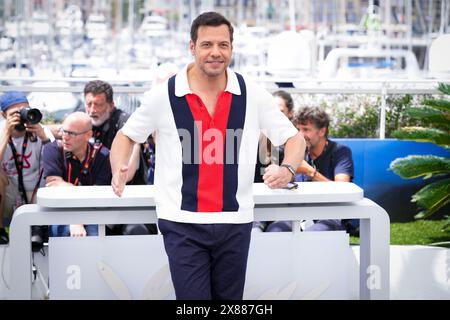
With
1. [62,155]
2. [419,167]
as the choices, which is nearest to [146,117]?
[62,155]

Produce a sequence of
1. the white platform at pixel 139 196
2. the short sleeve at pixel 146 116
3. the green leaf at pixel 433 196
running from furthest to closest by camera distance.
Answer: the green leaf at pixel 433 196, the white platform at pixel 139 196, the short sleeve at pixel 146 116

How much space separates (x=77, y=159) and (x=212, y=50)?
7.52ft

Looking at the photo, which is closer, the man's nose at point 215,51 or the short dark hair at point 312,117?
the man's nose at point 215,51

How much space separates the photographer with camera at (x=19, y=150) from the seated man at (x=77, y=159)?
14.1 inches

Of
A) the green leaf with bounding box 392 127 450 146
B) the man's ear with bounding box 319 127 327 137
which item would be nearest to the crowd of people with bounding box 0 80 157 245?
the man's ear with bounding box 319 127 327 137

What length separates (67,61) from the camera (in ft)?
52.6

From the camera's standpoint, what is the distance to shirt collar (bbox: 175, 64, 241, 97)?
10.9ft

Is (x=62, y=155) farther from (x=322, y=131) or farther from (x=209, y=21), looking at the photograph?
(x=209, y=21)

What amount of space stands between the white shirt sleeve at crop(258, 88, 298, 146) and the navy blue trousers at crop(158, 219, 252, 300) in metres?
0.44

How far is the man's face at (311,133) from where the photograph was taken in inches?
231

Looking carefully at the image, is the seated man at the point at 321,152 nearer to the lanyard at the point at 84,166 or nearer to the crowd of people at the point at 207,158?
the lanyard at the point at 84,166

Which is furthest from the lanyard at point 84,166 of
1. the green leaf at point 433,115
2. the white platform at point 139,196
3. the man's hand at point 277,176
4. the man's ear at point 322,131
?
the green leaf at point 433,115

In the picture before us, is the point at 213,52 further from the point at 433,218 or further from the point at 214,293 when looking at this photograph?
the point at 433,218

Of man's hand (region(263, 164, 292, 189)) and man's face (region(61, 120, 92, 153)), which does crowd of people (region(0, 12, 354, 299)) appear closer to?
man's hand (region(263, 164, 292, 189))
